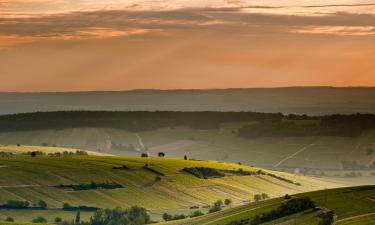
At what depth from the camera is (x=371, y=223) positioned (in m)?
198
